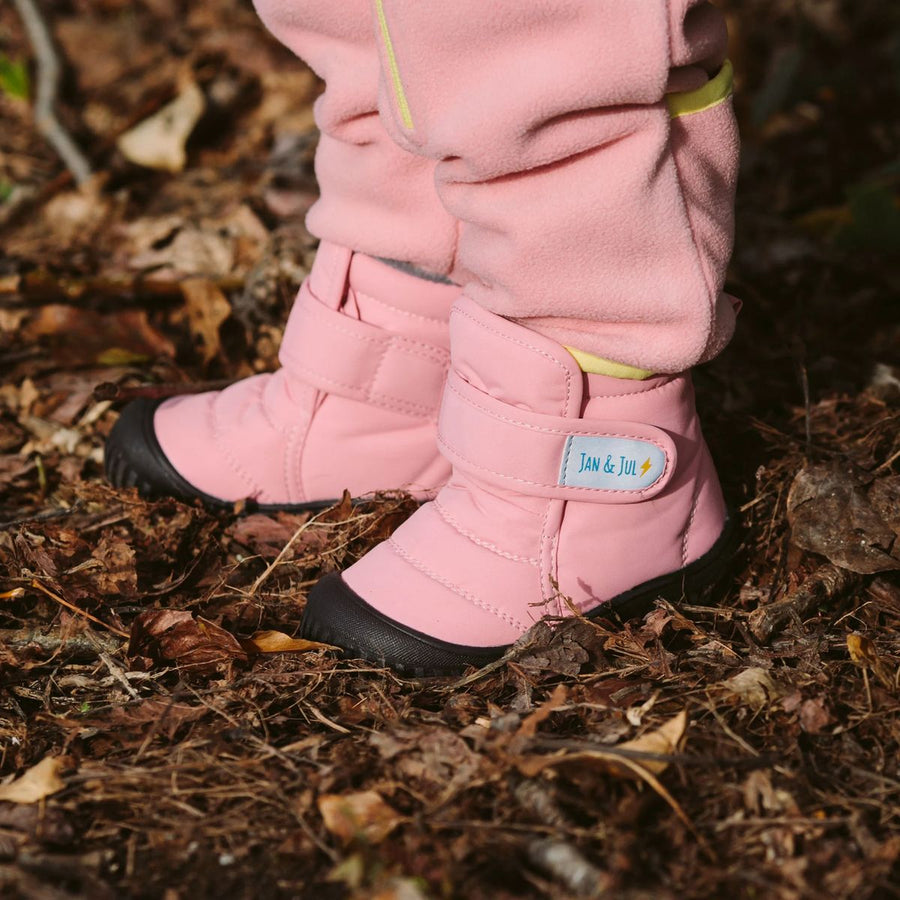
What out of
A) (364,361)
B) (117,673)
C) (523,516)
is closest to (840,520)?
(523,516)

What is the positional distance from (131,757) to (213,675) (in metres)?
0.21

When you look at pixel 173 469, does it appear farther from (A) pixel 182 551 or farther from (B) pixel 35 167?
(B) pixel 35 167

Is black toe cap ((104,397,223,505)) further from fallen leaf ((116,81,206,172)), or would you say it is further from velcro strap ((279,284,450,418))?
fallen leaf ((116,81,206,172))

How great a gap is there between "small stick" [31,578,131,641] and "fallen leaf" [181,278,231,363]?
76 cm

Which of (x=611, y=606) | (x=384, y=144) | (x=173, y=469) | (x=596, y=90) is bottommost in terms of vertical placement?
(x=611, y=606)

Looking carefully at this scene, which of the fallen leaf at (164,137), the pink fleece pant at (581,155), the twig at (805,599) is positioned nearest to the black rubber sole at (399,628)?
the twig at (805,599)

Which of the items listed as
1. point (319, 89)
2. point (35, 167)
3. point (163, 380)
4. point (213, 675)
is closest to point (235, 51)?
point (319, 89)

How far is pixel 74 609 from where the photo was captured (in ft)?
4.73

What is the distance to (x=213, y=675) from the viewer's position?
1.36m

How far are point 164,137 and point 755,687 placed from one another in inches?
95.0

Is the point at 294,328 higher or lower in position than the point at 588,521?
higher

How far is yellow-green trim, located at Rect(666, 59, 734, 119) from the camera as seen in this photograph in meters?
1.15

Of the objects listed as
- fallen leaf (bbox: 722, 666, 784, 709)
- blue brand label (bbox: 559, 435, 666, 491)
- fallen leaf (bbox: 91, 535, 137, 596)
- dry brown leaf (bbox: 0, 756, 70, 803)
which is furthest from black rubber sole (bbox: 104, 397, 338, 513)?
fallen leaf (bbox: 722, 666, 784, 709)

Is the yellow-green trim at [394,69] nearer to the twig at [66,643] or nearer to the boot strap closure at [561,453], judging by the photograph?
the boot strap closure at [561,453]
